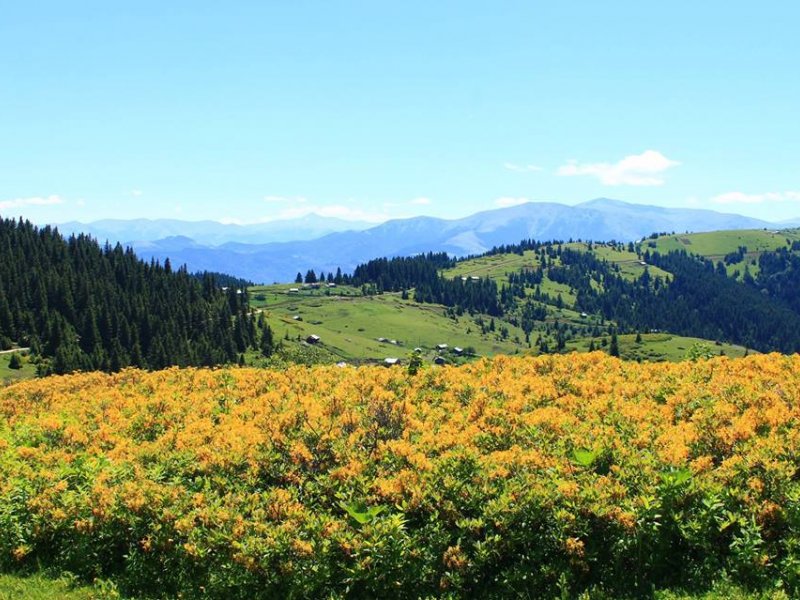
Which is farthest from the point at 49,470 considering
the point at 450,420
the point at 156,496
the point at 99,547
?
the point at 450,420

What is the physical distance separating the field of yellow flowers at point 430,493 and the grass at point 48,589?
1.28ft

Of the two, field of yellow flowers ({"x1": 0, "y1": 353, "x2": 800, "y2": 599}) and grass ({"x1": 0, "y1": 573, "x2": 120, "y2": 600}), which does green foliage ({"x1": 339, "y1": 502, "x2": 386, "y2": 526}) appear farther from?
grass ({"x1": 0, "y1": 573, "x2": 120, "y2": 600})

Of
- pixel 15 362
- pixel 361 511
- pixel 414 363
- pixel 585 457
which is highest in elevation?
pixel 414 363

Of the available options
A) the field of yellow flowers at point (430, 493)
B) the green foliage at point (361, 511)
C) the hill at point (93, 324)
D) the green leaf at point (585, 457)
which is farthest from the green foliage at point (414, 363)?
the hill at point (93, 324)

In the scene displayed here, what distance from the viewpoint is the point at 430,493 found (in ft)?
35.6

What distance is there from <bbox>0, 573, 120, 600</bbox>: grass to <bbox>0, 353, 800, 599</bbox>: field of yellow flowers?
391mm

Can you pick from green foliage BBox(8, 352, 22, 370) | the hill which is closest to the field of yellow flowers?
the hill

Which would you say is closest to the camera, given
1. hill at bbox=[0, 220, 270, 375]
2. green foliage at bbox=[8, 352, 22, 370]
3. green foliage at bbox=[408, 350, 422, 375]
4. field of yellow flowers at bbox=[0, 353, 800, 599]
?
Answer: field of yellow flowers at bbox=[0, 353, 800, 599]

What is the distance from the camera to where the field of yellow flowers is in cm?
995

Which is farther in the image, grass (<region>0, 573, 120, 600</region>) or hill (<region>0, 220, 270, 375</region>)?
hill (<region>0, 220, 270, 375</region>)

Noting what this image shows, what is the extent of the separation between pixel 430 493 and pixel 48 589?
7.08 meters

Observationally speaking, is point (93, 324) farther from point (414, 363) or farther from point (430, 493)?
point (430, 493)

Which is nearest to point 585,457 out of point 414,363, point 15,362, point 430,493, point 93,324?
point 430,493

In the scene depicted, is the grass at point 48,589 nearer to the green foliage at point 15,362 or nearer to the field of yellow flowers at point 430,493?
the field of yellow flowers at point 430,493
